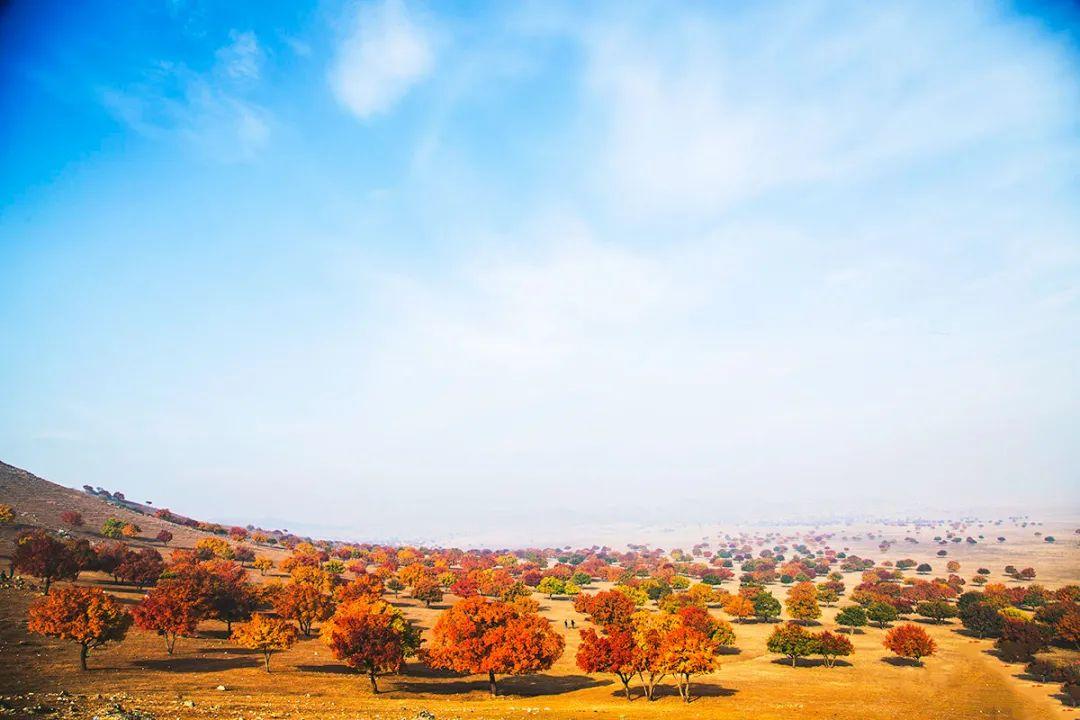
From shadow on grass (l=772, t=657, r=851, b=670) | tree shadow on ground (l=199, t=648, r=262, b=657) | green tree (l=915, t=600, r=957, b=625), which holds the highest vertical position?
tree shadow on ground (l=199, t=648, r=262, b=657)

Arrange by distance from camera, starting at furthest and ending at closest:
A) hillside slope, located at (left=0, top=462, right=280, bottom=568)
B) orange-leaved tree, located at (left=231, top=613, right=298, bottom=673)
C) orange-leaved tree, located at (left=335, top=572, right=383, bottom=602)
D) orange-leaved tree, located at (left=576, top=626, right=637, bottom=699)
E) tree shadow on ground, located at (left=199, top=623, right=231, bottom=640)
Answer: hillside slope, located at (left=0, top=462, right=280, bottom=568) < orange-leaved tree, located at (left=335, top=572, right=383, bottom=602) < tree shadow on ground, located at (left=199, top=623, right=231, bottom=640) < orange-leaved tree, located at (left=231, top=613, right=298, bottom=673) < orange-leaved tree, located at (left=576, top=626, right=637, bottom=699)

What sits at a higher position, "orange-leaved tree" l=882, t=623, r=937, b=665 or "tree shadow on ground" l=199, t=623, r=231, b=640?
"tree shadow on ground" l=199, t=623, r=231, b=640

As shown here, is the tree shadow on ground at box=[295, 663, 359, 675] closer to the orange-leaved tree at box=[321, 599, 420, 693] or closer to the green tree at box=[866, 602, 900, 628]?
the orange-leaved tree at box=[321, 599, 420, 693]

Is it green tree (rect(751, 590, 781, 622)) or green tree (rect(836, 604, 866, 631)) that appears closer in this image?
green tree (rect(836, 604, 866, 631))

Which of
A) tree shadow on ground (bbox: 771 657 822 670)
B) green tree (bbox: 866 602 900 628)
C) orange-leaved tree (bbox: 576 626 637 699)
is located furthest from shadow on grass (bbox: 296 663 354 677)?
green tree (bbox: 866 602 900 628)

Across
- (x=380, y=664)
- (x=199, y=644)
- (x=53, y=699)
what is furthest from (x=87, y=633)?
(x=380, y=664)

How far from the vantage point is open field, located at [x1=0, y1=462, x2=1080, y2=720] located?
1528 inches

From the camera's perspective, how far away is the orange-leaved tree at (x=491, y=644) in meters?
51.1

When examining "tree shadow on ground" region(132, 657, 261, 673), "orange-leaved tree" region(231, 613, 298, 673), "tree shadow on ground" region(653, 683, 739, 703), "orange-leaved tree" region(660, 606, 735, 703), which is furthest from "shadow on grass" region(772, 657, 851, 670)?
"tree shadow on ground" region(132, 657, 261, 673)

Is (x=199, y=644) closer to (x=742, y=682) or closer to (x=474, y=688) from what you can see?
(x=474, y=688)

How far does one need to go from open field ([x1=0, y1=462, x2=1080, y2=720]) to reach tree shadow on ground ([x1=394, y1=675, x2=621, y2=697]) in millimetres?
135

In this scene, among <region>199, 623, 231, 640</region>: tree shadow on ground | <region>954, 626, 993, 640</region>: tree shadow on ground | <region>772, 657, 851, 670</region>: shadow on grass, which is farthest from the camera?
<region>954, 626, 993, 640</region>: tree shadow on ground

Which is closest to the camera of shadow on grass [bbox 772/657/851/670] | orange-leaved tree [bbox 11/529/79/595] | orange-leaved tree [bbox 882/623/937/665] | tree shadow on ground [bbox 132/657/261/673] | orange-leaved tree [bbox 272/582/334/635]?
tree shadow on ground [bbox 132/657/261/673]

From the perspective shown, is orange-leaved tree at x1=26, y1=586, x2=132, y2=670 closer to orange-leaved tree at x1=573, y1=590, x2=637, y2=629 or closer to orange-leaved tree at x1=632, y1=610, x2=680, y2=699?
orange-leaved tree at x1=632, y1=610, x2=680, y2=699
